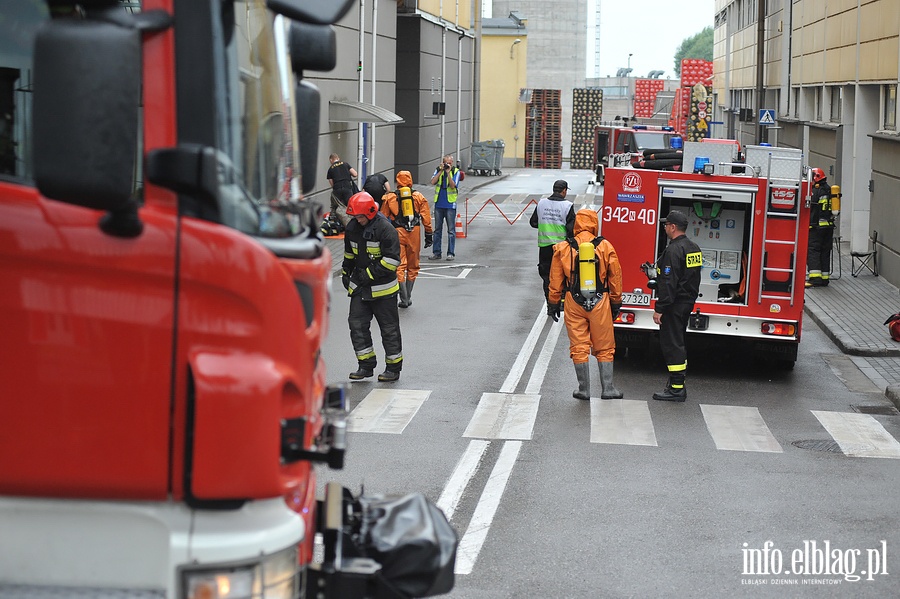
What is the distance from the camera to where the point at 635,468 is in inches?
385

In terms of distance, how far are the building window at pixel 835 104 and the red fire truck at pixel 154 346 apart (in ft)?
92.2

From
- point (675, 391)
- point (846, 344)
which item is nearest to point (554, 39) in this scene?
point (846, 344)

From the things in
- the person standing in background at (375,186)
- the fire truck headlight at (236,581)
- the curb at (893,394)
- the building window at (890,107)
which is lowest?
the curb at (893,394)

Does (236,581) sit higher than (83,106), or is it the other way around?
(83,106)

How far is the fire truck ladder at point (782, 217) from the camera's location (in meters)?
13.4

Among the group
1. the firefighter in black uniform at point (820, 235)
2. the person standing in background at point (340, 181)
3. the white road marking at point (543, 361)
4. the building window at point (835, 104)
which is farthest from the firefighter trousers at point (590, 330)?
the building window at point (835, 104)

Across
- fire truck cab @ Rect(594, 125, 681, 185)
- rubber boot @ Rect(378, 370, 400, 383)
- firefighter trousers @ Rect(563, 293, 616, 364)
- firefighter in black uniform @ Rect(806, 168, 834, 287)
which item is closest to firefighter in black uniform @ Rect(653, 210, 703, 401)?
firefighter trousers @ Rect(563, 293, 616, 364)

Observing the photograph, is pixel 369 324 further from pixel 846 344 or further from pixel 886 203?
pixel 886 203

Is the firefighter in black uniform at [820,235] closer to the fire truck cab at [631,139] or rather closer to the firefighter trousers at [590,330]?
the firefighter trousers at [590,330]

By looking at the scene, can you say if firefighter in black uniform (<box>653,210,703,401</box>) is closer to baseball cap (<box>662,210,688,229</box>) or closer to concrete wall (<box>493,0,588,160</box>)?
baseball cap (<box>662,210,688,229</box>)

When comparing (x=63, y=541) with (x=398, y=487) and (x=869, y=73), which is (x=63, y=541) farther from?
(x=869, y=73)

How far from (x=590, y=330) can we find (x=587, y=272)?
68cm

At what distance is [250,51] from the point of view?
13.1 feet

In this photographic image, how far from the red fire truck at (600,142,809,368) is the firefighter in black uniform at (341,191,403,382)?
2744mm
